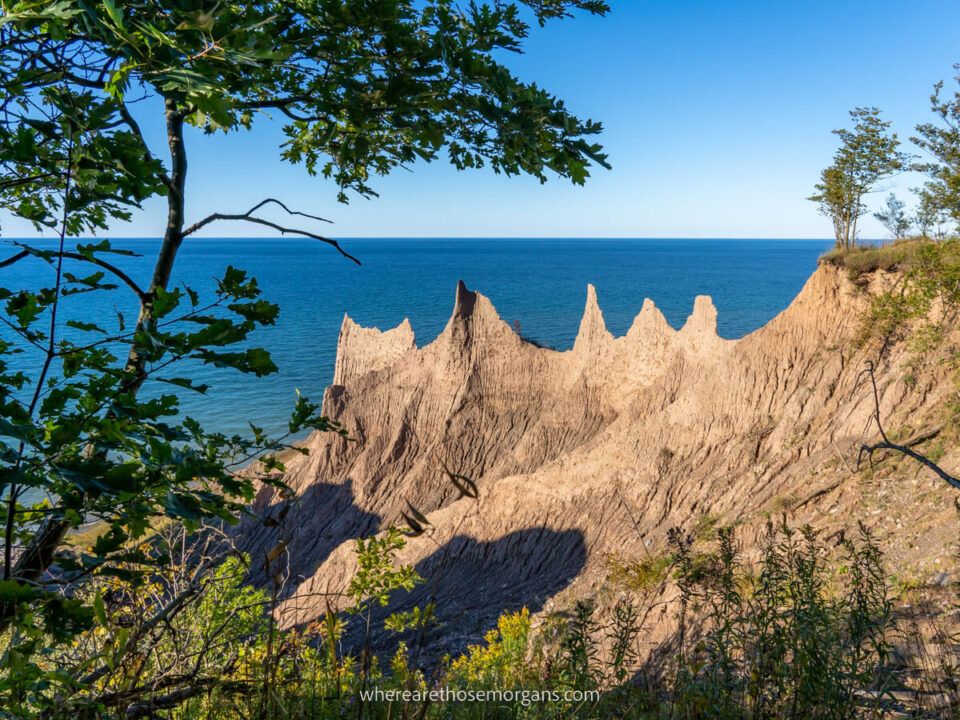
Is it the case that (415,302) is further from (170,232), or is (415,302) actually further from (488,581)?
(170,232)

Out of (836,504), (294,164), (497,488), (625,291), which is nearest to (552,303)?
(625,291)

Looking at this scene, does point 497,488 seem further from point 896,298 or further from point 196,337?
point 196,337

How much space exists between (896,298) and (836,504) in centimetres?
791

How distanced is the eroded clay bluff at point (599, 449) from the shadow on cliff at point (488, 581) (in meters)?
0.09

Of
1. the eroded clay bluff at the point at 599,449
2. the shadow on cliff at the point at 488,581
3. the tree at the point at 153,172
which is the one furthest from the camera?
the shadow on cliff at the point at 488,581

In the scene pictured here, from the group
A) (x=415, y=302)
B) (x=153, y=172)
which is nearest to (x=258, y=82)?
(x=153, y=172)

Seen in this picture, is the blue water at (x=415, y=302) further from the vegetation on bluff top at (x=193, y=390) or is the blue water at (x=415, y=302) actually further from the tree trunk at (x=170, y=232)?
the vegetation on bluff top at (x=193, y=390)

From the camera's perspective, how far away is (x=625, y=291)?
126m

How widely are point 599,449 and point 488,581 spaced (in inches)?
265

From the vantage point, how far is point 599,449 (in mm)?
24656

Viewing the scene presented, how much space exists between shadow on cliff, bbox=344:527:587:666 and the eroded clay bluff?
9cm

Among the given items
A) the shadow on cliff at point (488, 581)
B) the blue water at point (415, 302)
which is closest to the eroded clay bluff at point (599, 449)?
the shadow on cliff at point (488, 581)

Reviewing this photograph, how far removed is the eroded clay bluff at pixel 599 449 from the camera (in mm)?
18141

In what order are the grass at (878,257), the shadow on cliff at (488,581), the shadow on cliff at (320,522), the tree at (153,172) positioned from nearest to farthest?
the tree at (153,172) → the grass at (878,257) → the shadow on cliff at (488,581) → the shadow on cliff at (320,522)
